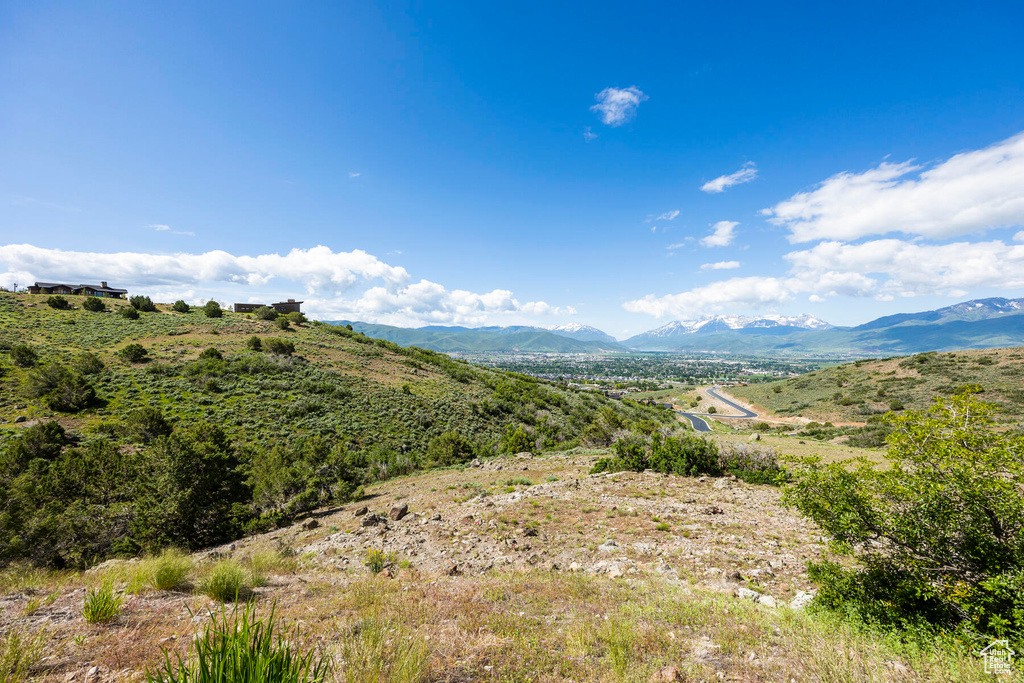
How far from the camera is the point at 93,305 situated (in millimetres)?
44719

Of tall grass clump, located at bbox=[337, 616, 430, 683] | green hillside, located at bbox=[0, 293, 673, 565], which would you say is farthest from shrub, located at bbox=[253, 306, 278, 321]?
tall grass clump, located at bbox=[337, 616, 430, 683]

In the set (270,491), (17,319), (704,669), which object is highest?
(17,319)

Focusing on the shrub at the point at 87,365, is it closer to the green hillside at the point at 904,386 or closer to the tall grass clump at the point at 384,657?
the tall grass clump at the point at 384,657

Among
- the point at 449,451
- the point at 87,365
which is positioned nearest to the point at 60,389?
the point at 87,365

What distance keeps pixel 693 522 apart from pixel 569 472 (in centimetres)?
759

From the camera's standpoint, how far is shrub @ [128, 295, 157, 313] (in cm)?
4819

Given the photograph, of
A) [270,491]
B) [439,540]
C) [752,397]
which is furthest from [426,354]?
[752,397]

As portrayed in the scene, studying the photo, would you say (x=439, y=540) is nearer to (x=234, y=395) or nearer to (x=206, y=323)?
(x=234, y=395)

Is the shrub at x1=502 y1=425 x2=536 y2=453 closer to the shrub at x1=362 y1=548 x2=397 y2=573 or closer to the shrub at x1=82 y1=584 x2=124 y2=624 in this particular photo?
the shrub at x1=362 y1=548 x2=397 y2=573

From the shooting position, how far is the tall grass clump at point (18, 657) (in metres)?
3.71

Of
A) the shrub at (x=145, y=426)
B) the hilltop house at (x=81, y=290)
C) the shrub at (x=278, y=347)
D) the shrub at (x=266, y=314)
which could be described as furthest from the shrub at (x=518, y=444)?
the hilltop house at (x=81, y=290)

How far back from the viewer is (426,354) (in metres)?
58.1

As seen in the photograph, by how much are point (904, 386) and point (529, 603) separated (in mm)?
73263

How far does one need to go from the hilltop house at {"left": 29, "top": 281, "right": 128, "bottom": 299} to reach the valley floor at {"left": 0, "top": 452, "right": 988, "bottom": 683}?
77434 millimetres
